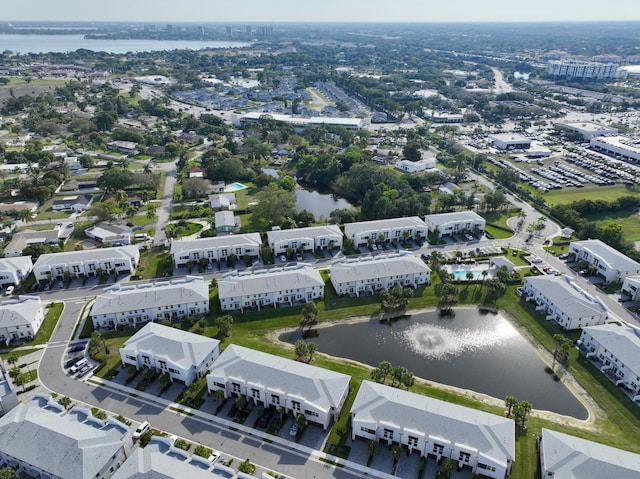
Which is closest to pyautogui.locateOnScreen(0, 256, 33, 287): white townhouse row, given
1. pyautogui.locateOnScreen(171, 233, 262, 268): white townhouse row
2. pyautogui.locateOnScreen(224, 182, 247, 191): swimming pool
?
pyautogui.locateOnScreen(171, 233, 262, 268): white townhouse row

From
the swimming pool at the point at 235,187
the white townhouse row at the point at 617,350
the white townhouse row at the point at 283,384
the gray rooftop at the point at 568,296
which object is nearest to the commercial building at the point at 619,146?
the gray rooftop at the point at 568,296

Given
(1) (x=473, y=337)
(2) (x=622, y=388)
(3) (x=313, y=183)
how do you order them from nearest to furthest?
(2) (x=622, y=388) < (1) (x=473, y=337) < (3) (x=313, y=183)

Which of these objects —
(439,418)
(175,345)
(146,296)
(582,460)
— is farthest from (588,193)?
(146,296)

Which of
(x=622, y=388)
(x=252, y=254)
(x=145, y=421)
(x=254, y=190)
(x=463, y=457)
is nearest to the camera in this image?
(x=463, y=457)

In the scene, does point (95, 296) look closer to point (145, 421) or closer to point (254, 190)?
point (145, 421)

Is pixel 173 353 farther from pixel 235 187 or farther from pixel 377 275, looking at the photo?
pixel 235 187

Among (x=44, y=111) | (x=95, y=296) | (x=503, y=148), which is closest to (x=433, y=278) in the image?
(x=95, y=296)

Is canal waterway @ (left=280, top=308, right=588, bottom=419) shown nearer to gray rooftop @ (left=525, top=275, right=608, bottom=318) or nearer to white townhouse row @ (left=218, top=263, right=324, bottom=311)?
white townhouse row @ (left=218, top=263, right=324, bottom=311)

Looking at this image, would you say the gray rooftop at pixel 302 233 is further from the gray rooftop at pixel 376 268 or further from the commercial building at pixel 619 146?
the commercial building at pixel 619 146
